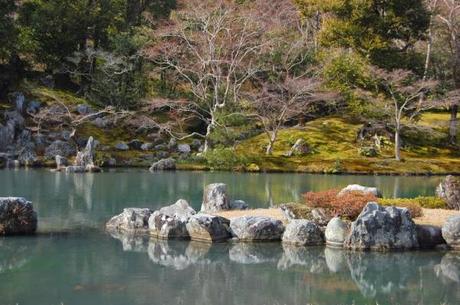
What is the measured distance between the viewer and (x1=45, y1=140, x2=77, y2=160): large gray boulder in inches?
1324

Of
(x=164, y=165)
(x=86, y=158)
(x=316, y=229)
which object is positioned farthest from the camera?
(x=164, y=165)

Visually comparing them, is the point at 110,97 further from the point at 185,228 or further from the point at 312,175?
the point at 185,228

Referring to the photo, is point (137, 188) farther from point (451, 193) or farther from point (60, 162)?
point (451, 193)

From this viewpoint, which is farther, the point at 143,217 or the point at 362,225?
the point at 143,217

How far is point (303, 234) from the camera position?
42.0 ft

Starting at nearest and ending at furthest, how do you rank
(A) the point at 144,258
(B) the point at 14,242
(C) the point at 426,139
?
1. (A) the point at 144,258
2. (B) the point at 14,242
3. (C) the point at 426,139

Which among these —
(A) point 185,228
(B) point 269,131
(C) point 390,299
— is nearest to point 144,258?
(A) point 185,228

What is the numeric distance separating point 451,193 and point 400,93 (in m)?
23.0

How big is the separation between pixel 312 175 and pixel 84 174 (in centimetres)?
1187

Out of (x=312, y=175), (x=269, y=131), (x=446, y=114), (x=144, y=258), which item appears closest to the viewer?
(x=144, y=258)

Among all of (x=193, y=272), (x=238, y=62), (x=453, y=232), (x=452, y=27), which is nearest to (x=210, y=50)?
(x=238, y=62)

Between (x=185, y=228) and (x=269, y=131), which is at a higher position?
(x=269, y=131)

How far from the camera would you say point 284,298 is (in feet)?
28.7

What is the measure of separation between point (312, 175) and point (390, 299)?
2297 cm
